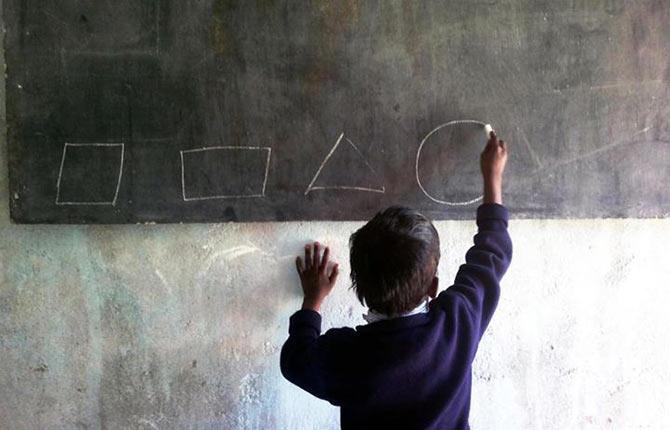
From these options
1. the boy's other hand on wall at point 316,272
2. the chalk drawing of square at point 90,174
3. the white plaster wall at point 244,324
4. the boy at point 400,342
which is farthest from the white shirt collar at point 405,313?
the chalk drawing of square at point 90,174

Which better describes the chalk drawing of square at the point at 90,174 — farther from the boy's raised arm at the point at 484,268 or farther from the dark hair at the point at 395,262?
the boy's raised arm at the point at 484,268

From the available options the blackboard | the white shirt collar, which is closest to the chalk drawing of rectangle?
the blackboard

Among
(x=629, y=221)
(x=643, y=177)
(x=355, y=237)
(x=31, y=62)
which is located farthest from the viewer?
(x=629, y=221)

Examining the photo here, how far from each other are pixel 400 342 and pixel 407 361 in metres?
0.04

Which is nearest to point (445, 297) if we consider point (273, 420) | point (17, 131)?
point (273, 420)

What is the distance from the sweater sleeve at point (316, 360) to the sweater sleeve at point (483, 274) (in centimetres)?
25

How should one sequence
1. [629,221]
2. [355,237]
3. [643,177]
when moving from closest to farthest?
[355,237]
[643,177]
[629,221]

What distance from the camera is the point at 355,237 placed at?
1.18 m

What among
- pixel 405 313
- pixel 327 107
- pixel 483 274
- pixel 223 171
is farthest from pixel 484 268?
pixel 223 171

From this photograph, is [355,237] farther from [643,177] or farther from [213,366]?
[643,177]

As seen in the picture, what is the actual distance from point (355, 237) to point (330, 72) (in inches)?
21.3

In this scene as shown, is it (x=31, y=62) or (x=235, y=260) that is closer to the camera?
(x=31, y=62)

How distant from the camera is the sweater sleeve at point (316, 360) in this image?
115 centimetres

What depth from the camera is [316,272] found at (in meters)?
1.57
